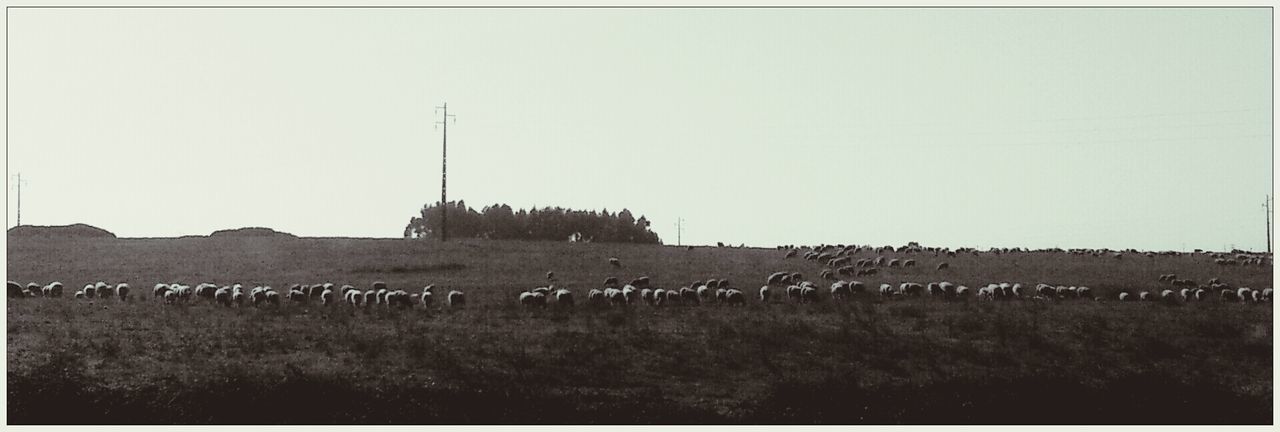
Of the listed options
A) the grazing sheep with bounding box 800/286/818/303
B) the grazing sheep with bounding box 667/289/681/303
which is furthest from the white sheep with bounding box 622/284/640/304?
the grazing sheep with bounding box 800/286/818/303

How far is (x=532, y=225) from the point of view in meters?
51.5

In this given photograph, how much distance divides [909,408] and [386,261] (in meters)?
20.4

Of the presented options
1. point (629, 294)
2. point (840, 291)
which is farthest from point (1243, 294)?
point (629, 294)

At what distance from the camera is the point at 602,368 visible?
1877 centimetres

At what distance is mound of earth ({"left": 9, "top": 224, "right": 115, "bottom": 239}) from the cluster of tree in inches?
507

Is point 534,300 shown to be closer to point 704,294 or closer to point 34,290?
point 704,294

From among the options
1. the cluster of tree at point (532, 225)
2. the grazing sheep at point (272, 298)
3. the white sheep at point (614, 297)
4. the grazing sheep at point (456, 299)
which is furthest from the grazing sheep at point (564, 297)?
the cluster of tree at point (532, 225)

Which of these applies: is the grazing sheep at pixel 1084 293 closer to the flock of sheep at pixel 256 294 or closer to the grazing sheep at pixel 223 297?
the flock of sheep at pixel 256 294

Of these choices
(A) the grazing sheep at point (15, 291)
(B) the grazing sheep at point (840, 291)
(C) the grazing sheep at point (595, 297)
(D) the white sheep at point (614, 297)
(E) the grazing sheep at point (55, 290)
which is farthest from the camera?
(E) the grazing sheep at point (55, 290)

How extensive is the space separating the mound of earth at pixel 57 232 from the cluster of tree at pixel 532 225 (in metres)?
12.9

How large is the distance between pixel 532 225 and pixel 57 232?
872 inches

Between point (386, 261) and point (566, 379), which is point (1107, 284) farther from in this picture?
point (386, 261)

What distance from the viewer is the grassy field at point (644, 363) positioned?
1700 centimetres

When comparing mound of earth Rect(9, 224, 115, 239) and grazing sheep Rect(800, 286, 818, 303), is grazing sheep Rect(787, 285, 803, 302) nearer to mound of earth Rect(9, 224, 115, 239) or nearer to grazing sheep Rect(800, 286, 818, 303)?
grazing sheep Rect(800, 286, 818, 303)
